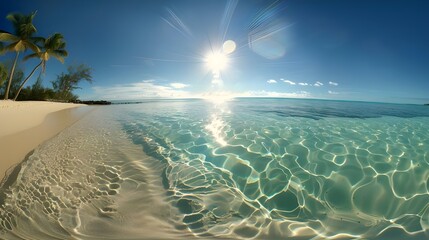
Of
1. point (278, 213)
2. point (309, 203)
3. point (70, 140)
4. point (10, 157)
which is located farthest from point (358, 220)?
point (70, 140)

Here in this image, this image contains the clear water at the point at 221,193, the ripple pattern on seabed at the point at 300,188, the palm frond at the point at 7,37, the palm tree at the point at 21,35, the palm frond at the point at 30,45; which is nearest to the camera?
the clear water at the point at 221,193

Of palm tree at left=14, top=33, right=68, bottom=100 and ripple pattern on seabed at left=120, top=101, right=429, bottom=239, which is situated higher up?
palm tree at left=14, top=33, right=68, bottom=100

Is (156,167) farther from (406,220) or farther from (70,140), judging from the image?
(406,220)

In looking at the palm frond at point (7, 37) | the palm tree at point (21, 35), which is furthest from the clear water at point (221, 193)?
the palm tree at point (21, 35)

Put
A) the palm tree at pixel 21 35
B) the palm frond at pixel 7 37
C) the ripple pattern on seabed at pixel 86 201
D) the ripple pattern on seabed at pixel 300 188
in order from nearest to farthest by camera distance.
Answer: the ripple pattern on seabed at pixel 86 201 → the ripple pattern on seabed at pixel 300 188 → the palm frond at pixel 7 37 → the palm tree at pixel 21 35

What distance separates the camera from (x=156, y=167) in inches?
161

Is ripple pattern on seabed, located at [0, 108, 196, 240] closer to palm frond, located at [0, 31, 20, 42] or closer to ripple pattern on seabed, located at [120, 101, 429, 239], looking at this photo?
ripple pattern on seabed, located at [120, 101, 429, 239]

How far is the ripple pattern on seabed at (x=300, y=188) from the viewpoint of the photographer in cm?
240

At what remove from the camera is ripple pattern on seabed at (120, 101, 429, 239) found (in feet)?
7.86

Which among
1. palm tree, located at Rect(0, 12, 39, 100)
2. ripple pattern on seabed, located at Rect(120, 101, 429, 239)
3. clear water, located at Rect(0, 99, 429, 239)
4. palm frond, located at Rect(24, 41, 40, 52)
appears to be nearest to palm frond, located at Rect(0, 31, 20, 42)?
palm tree, located at Rect(0, 12, 39, 100)

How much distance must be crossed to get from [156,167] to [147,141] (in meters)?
2.32

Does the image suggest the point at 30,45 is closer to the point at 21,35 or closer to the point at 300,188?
the point at 21,35

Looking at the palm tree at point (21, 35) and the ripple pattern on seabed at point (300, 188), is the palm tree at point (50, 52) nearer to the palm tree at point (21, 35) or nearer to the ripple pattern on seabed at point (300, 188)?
the palm tree at point (21, 35)

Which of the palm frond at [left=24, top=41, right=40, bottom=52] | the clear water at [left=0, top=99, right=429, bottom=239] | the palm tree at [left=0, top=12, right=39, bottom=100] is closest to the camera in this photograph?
the clear water at [left=0, top=99, right=429, bottom=239]
